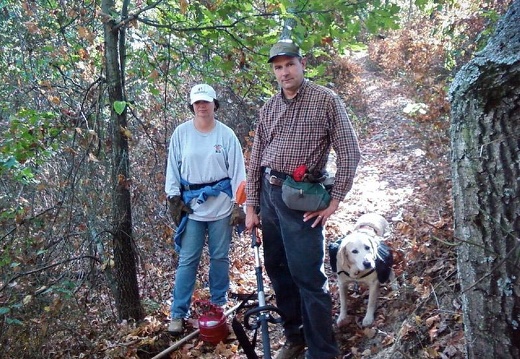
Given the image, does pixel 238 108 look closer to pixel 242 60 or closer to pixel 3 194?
pixel 242 60

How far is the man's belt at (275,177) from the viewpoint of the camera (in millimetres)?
3170

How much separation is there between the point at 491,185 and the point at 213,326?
2.76 m

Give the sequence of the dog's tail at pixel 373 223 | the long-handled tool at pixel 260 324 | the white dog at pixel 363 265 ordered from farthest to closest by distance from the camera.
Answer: the dog's tail at pixel 373 223 → the white dog at pixel 363 265 → the long-handled tool at pixel 260 324

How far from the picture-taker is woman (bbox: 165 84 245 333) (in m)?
3.99

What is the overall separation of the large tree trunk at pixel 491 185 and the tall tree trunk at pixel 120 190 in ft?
9.66

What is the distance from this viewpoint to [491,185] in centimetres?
194

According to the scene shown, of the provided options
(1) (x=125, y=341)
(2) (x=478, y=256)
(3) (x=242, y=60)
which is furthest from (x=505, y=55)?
(1) (x=125, y=341)

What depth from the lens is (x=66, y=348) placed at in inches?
149

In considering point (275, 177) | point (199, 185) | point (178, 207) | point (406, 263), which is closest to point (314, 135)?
point (275, 177)

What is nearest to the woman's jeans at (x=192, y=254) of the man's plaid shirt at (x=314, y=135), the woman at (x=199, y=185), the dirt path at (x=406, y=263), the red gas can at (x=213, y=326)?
the woman at (x=199, y=185)

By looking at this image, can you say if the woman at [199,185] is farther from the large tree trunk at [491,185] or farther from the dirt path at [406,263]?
the large tree trunk at [491,185]

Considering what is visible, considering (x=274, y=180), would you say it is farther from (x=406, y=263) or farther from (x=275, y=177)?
(x=406, y=263)

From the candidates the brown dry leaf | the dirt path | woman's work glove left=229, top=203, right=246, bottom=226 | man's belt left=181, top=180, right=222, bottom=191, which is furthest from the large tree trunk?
man's belt left=181, top=180, right=222, bottom=191

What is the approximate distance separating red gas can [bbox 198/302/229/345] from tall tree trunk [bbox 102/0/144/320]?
33.0 inches
